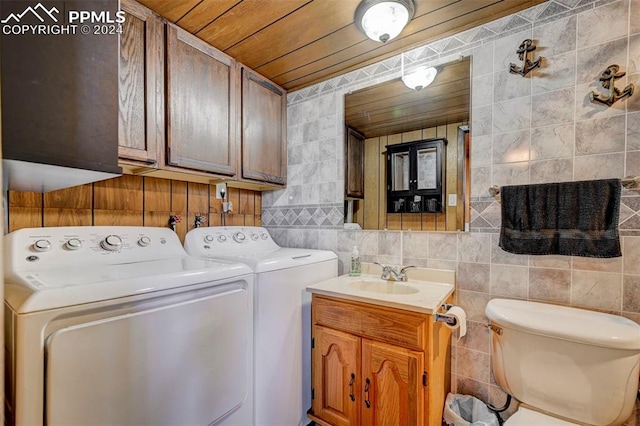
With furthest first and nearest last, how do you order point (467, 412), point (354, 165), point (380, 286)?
point (354, 165)
point (380, 286)
point (467, 412)

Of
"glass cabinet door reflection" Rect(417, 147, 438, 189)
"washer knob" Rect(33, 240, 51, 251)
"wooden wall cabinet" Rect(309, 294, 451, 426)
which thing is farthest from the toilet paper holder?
"washer knob" Rect(33, 240, 51, 251)

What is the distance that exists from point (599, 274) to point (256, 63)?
210 cm

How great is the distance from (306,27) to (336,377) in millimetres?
1794

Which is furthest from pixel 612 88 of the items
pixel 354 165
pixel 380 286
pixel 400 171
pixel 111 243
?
pixel 111 243

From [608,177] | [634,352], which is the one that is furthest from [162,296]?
[608,177]

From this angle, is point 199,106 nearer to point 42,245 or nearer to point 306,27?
point 306,27

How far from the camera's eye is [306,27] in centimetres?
159

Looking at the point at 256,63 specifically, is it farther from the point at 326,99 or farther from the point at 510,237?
the point at 510,237

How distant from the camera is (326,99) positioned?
2.11 m

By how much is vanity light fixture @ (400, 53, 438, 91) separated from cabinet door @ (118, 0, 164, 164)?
1.33 metres

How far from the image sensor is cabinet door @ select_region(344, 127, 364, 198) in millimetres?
1990

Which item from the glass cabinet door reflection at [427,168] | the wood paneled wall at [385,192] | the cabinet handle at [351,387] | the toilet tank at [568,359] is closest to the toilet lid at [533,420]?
the toilet tank at [568,359]

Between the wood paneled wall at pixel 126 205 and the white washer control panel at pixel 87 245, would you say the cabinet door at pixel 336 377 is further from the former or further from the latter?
the wood paneled wall at pixel 126 205

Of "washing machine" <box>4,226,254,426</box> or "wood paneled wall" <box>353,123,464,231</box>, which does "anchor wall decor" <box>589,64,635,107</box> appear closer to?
"wood paneled wall" <box>353,123,464,231</box>
